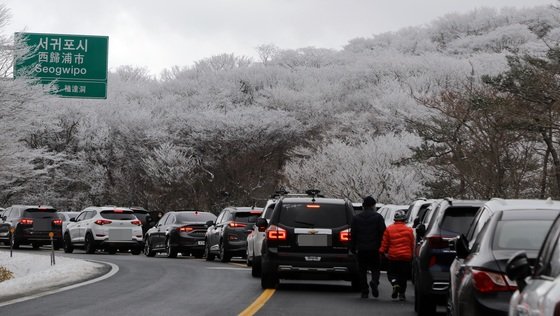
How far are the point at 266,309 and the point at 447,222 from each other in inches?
111

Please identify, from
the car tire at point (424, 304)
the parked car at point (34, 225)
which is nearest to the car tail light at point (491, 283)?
the car tire at point (424, 304)

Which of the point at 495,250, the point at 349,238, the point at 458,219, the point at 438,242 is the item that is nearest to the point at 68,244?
the point at 349,238

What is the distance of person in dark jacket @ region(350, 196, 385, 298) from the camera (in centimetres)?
1819

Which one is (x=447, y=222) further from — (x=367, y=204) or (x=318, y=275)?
(x=318, y=275)

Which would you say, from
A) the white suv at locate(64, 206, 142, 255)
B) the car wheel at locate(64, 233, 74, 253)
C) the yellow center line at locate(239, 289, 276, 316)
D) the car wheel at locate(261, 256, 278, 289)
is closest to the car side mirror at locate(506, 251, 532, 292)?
the yellow center line at locate(239, 289, 276, 316)

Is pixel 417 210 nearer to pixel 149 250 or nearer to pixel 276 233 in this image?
Result: pixel 276 233

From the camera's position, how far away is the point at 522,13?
367ft

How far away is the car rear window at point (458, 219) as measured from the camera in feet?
49.7

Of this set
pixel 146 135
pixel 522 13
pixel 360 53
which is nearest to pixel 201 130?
pixel 146 135

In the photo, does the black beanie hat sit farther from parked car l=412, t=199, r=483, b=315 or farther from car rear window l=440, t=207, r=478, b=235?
car rear window l=440, t=207, r=478, b=235

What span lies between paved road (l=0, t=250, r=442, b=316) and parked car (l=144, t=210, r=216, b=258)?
32.4ft

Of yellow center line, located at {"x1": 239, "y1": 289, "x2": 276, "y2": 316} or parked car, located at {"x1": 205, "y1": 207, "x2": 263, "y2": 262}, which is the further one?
parked car, located at {"x1": 205, "y1": 207, "x2": 263, "y2": 262}

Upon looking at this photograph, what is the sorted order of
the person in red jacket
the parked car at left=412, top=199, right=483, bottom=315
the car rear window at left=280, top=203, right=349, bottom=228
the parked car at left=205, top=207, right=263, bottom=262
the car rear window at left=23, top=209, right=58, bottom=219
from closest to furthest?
the parked car at left=412, top=199, right=483, bottom=315, the person in red jacket, the car rear window at left=280, top=203, right=349, bottom=228, the parked car at left=205, top=207, right=263, bottom=262, the car rear window at left=23, top=209, right=58, bottom=219

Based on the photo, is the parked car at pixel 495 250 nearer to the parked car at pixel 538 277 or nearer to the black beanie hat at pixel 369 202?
the parked car at pixel 538 277
